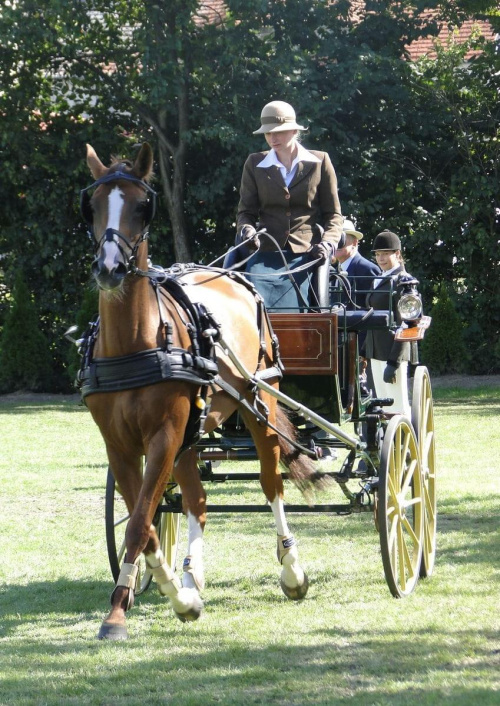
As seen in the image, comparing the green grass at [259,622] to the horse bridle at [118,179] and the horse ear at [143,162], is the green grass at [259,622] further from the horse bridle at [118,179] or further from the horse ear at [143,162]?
the horse ear at [143,162]

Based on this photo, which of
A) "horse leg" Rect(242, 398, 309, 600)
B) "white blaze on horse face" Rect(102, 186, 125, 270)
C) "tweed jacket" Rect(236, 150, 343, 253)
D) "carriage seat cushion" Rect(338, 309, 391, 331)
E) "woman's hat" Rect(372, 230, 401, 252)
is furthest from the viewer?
"woman's hat" Rect(372, 230, 401, 252)

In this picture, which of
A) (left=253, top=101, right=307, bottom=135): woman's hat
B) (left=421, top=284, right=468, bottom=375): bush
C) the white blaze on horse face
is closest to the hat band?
(left=253, top=101, right=307, bottom=135): woman's hat

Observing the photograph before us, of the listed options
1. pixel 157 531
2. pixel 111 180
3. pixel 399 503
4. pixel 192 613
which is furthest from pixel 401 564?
pixel 111 180

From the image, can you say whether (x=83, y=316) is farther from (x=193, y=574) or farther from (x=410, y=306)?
(x=193, y=574)

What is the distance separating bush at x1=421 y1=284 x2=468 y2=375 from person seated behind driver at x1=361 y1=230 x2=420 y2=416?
1021 cm

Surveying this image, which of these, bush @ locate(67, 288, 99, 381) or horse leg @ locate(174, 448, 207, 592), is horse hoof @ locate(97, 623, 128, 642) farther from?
bush @ locate(67, 288, 99, 381)

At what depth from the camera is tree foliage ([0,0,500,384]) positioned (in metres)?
19.2

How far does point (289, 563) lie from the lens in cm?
589

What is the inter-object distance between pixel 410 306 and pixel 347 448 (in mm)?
925

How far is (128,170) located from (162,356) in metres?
0.84

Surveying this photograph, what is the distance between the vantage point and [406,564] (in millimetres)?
5961

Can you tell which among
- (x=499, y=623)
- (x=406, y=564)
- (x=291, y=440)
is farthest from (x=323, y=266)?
(x=499, y=623)

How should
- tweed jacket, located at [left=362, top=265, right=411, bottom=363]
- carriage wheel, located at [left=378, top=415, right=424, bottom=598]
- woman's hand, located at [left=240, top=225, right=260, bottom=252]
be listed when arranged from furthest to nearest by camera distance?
1. tweed jacket, located at [left=362, top=265, right=411, bottom=363]
2. woman's hand, located at [left=240, top=225, right=260, bottom=252]
3. carriage wheel, located at [left=378, top=415, right=424, bottom=598]

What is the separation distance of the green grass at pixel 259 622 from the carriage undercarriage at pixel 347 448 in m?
0.27
